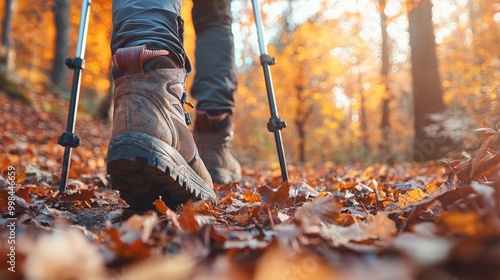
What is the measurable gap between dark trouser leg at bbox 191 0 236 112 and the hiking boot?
6 centimetres

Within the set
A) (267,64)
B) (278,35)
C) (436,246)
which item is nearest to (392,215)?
(436,246)

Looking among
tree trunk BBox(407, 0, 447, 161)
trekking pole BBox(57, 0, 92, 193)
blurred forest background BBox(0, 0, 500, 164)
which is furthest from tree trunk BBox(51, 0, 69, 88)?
trekking pole BBox(57, 0, 92, 193)

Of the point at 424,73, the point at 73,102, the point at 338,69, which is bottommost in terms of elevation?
the point at 73,102

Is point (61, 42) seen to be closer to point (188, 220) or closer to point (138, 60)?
point (138, 60)

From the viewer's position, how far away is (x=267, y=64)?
2074mm

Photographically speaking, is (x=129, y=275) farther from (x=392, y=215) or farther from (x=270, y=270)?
(x=392, y=215)

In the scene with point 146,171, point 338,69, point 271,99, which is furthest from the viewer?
point 338,69

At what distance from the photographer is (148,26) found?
1310 millimetres

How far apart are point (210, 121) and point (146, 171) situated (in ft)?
3.55

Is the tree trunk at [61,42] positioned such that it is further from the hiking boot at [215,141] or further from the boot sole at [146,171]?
the boot sole at [146,171]

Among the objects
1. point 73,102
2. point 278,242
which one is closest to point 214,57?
point 73,102

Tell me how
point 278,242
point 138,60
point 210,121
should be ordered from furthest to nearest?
point 210,121, point 138,60, point 278,242

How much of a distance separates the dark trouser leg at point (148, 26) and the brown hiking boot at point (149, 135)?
0.05 metres

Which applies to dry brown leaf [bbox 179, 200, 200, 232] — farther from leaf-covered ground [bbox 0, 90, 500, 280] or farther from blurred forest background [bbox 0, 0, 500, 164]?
blurred forest background [bbox 0, 0, 500, 164]
